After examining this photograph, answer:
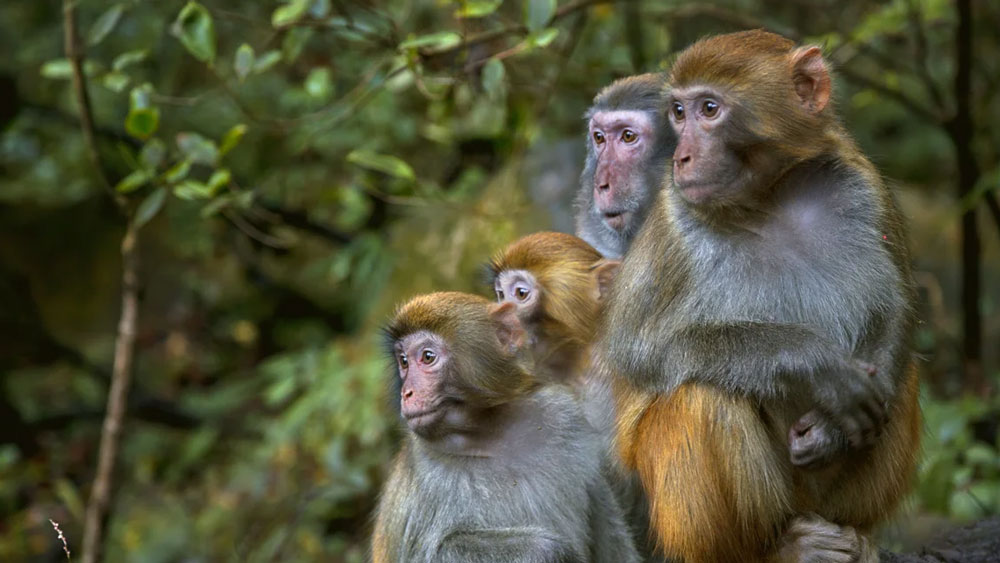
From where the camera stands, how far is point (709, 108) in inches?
136

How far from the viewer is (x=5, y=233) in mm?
10562

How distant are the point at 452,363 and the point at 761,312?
113cm

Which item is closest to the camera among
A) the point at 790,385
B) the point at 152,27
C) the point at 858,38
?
the point at 790,385

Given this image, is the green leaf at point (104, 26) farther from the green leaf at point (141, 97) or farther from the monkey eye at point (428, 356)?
the monkey eye at point (428, 356)

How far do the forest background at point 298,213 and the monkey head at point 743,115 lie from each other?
2.64 ft

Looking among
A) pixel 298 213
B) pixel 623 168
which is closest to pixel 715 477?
pixel 623 168

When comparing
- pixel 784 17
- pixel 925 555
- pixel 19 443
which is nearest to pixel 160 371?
pixel 19 443

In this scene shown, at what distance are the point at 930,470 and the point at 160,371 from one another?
7599 millimetres

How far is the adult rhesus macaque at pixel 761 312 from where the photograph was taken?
3445mm

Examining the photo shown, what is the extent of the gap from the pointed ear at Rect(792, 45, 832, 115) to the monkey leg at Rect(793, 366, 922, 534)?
0.99m

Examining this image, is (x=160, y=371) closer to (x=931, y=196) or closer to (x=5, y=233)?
(x=5, y=233)

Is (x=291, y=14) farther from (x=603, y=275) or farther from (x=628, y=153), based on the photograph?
(x=603, y=275)

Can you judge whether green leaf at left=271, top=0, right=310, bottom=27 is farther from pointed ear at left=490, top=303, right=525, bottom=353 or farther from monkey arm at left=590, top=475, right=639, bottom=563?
monkey arm at left=590, top=475, right=639, bottom=563

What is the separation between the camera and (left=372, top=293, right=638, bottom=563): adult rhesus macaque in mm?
3941
